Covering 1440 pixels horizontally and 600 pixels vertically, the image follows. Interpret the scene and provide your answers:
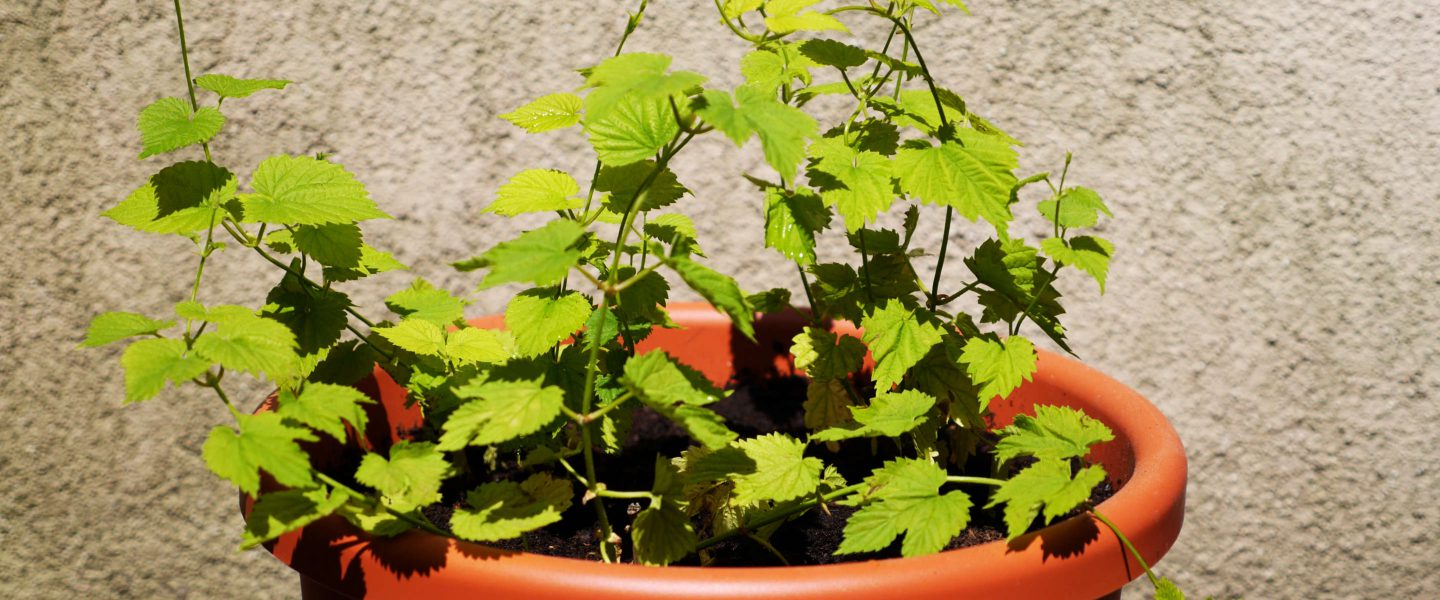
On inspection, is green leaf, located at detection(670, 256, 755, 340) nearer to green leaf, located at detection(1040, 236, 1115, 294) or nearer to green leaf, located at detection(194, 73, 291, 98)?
green leaf, located at detection(1040, 236, 1115, 294)

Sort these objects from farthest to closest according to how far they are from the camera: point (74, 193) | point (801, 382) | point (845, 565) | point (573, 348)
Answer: point (74, 193) < point (801, 382) < point (573, 348) < point (845, 565)

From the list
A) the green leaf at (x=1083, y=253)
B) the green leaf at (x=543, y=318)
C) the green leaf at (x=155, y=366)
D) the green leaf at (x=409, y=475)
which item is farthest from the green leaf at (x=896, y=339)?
the green leaf at (x=155, y=366)

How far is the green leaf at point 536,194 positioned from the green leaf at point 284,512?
24 centimetres

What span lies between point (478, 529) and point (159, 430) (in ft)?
2.84

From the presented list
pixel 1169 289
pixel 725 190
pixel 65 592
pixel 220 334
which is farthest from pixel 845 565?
Answer: pixel 65 592

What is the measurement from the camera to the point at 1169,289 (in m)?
1.36

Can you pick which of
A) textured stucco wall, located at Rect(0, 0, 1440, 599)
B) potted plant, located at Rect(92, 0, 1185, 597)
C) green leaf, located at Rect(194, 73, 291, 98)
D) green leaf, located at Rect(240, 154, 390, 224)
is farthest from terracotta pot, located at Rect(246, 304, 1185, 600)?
textured stucco wall, located at Rect(0, 0, 1440, 599)

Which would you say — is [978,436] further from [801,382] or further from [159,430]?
[159,430]

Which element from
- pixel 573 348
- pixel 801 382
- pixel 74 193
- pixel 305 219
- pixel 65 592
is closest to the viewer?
pixel 305 219

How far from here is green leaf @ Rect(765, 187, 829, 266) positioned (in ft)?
2.40

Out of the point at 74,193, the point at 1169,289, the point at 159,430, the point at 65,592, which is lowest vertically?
the point at 65,592

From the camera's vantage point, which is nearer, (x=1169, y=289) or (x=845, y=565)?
(x=845, y=565)

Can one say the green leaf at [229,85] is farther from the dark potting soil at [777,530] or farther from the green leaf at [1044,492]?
the green leaf at [1044,492]

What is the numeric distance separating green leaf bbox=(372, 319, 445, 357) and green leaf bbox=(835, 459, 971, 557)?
371 millimetres
